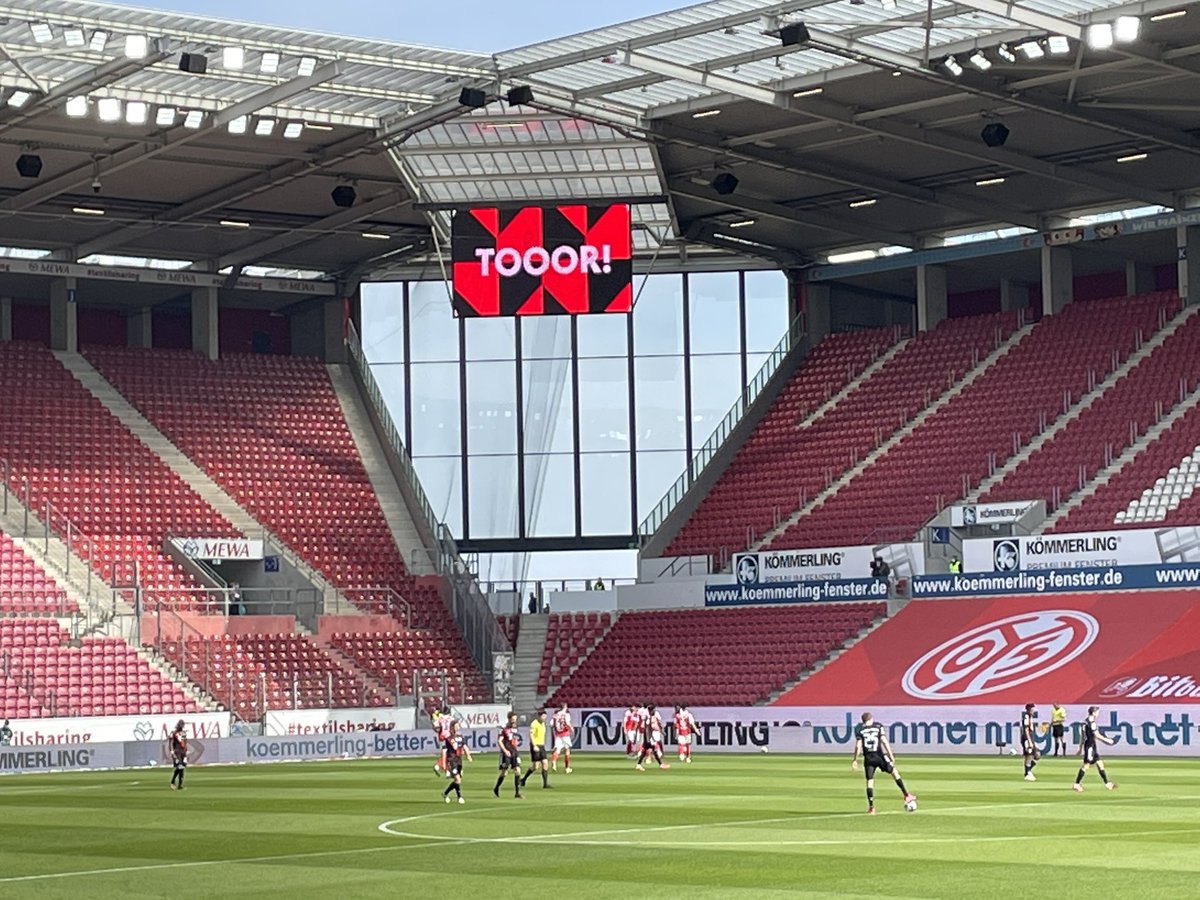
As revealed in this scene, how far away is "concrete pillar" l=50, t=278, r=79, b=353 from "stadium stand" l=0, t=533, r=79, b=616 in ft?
38.6

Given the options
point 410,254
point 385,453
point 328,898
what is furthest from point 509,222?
point 328,898

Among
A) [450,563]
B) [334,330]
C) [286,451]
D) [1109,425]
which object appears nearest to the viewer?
[1109,425]

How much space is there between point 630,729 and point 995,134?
1722cm

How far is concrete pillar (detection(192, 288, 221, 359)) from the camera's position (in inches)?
2687

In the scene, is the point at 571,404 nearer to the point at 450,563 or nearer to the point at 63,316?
the point at 450,563

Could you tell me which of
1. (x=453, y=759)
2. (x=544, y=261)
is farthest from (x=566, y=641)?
(x=453, y=759)

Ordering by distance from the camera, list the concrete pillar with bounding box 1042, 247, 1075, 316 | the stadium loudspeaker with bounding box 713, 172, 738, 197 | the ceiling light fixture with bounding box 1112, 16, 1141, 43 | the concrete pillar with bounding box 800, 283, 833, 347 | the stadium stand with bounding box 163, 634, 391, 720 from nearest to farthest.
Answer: the ceiling light fixture with bounding box 1112, 16, 1141, 43, the stadium stand with bounding box 163, 634, 391, 720, the stadium loudspeaker with bounding box 713, 172, 738, 197, the concrete pillar with bounding box 1042, 247, 1075, 316, the concrete pillar with bounding box 800, 283, 833, 347

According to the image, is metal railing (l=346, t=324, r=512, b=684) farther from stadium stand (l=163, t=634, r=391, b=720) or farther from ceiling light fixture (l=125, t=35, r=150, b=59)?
ceiling light fixture (l=125, t=35, r=150, b=59)

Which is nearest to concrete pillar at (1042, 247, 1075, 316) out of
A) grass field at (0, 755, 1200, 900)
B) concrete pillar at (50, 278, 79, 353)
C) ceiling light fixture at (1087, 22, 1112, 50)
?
ceiling light fixture at (1087, 22, 1112, 50)

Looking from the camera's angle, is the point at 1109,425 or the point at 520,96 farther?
the point at 1109,425

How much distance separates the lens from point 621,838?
84.4ft

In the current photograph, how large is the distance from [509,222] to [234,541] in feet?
53.5

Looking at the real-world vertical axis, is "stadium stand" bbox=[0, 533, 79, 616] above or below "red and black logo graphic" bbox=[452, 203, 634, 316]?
below

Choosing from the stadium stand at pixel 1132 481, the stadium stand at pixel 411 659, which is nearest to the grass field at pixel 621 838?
the stadium stand at pixel 1132 481
